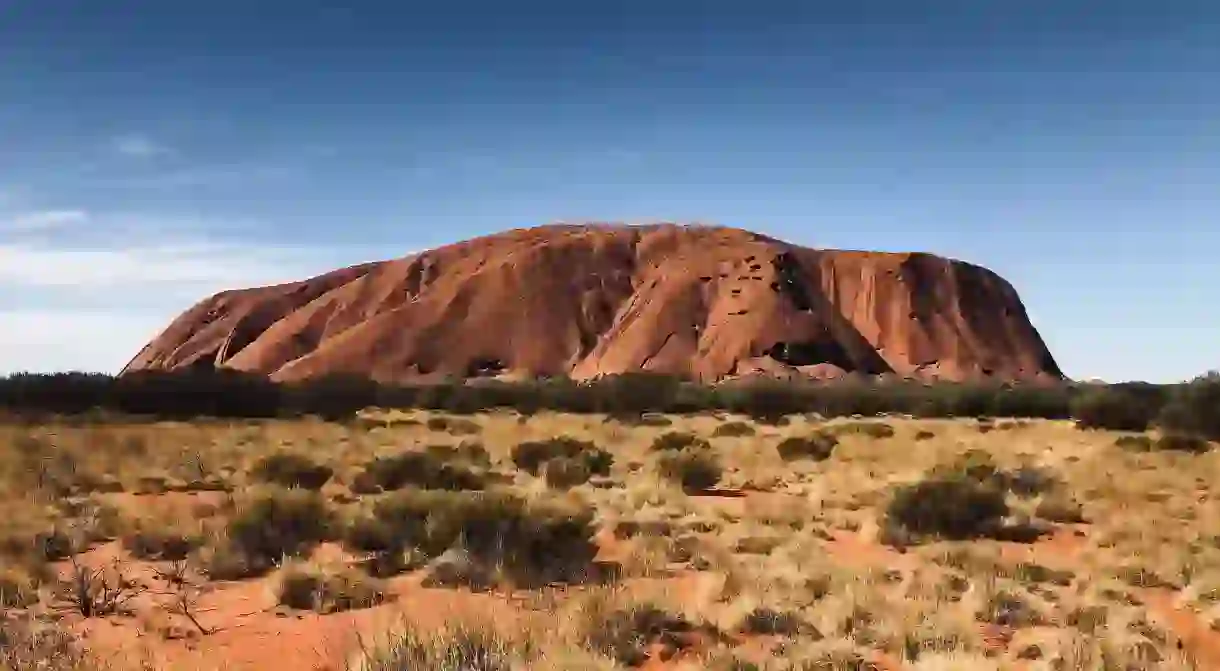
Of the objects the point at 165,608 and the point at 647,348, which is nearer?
the point at 165,608

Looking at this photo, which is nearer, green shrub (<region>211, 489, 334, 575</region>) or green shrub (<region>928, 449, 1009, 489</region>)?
green shrub (<region>211, 489, 334, 575</region>)

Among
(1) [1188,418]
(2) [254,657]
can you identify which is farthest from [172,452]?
(1) [1188,418]

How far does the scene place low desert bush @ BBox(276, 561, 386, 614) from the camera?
377 inches

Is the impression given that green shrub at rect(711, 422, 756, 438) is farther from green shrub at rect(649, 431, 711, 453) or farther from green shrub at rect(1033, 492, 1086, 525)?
green shrub at rect(1033, 492, 1086, 525)

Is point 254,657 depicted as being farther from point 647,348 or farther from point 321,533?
point 647,348

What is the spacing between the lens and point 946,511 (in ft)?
47.7

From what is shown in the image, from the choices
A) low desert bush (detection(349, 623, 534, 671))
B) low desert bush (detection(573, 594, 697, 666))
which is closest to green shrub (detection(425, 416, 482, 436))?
low desert bush (detection(573, 594, 697, 666))

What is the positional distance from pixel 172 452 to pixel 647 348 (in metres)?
64.2

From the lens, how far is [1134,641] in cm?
802

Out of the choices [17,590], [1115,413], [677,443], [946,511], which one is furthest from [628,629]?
[1115,413]

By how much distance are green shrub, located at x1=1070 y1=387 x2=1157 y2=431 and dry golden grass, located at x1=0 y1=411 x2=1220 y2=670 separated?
15106mm

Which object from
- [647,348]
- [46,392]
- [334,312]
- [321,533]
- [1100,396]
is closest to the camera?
[321,533]

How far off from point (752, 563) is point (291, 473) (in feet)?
36.2

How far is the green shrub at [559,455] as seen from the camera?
21.6m
